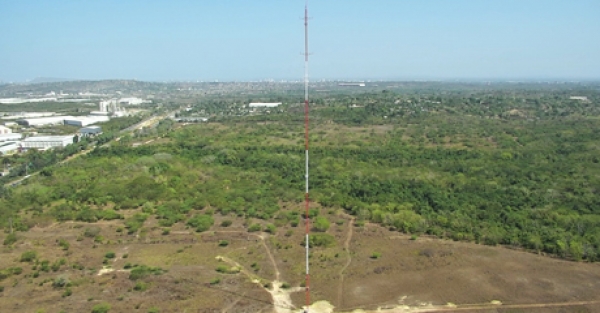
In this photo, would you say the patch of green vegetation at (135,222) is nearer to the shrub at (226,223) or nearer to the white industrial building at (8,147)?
the shrub at (226,223)

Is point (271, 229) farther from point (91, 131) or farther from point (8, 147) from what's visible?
point (91, 131)

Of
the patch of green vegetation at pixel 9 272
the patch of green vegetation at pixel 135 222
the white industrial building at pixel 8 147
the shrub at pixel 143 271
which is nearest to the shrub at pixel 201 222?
the patch of green vegetation at pixel 135 222

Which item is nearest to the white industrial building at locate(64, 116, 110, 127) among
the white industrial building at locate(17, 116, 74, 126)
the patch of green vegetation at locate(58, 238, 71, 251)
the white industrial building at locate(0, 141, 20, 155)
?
the white industrial building at locate(17, 116, 74, 126)

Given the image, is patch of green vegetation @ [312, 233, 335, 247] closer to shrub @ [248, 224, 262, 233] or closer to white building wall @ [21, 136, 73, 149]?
shrub @ [248, 224, 262, 233]

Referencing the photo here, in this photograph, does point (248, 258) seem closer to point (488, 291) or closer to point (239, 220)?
point (239, 220)

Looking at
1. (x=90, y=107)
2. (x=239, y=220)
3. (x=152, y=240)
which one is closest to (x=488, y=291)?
(x=239, y=220)

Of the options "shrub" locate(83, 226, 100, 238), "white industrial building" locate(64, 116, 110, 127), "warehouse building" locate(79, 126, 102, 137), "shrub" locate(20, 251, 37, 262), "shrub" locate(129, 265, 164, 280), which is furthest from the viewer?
"white industrial building" locate(64, 116, 110, 127)
